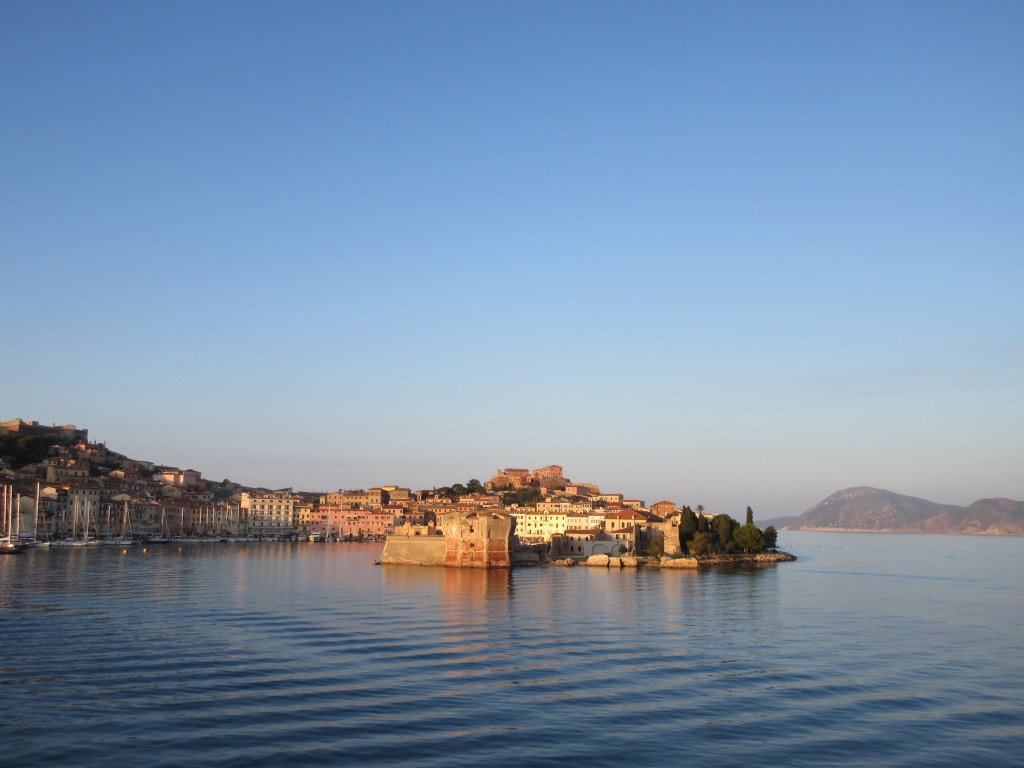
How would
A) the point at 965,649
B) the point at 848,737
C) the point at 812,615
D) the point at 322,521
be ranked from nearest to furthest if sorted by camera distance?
the point at 848,737 < the point at 965,649 < the point at 812,615 < the point at 322,521

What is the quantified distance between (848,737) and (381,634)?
14.9 m

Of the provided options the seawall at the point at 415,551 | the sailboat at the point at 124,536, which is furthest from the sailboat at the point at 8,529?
the seawall at the point at 415,551

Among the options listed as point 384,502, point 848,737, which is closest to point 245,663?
point 848,737

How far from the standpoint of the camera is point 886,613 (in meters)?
35.4

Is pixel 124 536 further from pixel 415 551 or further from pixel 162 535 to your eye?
pixel 415 551

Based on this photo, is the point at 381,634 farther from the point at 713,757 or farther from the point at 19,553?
the point at 19,553

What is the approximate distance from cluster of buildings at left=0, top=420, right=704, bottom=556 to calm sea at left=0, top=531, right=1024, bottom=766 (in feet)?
127

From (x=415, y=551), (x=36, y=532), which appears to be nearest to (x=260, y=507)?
(x=36, y=532)

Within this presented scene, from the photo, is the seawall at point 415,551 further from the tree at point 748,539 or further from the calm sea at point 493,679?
the tree at point 748,539

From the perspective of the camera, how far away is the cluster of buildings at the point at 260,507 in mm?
82250

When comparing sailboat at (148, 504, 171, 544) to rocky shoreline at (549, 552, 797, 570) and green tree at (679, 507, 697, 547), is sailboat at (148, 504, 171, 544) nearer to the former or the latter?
rocky shoreline at (549, 552, 797, 570)

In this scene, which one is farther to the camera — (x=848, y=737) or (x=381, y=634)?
(x=381, y=634)

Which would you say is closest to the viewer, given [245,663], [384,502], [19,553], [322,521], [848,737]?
[848,737]

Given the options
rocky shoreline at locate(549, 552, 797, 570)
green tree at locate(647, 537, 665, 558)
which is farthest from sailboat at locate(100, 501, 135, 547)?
green tree at locate(647, 537, 665, 558)
